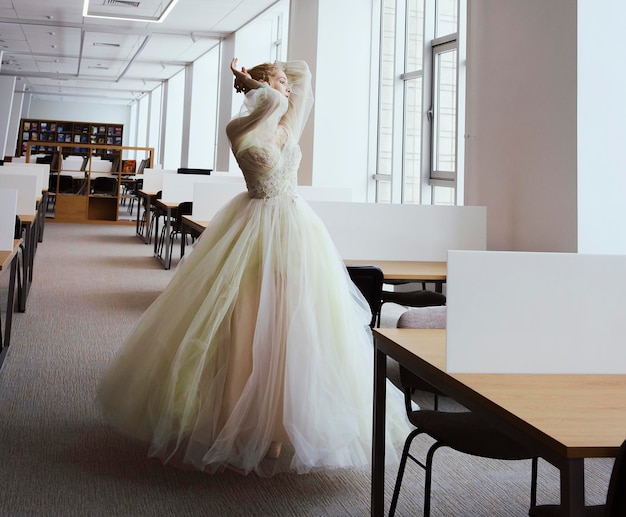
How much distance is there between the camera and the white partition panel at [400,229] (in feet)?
15.0

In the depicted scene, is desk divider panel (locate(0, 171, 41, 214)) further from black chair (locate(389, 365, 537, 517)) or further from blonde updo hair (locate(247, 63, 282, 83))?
black chair (locate(389, 365, 537, 517))

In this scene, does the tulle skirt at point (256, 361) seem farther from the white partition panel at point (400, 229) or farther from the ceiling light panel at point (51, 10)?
the ceiling light panel at point (51, 10)

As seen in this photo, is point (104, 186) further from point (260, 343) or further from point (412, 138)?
point (260, 343)

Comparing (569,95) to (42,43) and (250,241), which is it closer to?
(250,241)

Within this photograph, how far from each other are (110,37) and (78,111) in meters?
15.3

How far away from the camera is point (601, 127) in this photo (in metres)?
4.11

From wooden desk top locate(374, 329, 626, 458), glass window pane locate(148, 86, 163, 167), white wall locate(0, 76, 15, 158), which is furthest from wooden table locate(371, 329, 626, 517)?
glass window pane locate(148, 86, 163, 167)

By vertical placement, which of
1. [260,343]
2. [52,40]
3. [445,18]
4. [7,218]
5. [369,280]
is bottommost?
[260,343]

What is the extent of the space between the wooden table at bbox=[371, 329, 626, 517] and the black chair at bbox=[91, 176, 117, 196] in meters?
11.5

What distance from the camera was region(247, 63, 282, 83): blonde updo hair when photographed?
115 inches

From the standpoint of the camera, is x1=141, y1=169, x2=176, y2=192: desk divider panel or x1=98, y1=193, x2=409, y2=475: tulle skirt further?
x1=141, y1=169, x2=176, y2=192: desk divider panel

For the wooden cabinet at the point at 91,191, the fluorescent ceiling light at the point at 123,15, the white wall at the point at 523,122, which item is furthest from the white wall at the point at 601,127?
the wooden cabinet at the point at 91,191

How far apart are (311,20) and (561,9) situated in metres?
4.41

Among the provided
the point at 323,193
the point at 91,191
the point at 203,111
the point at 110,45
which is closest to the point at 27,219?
the point at 323,193
